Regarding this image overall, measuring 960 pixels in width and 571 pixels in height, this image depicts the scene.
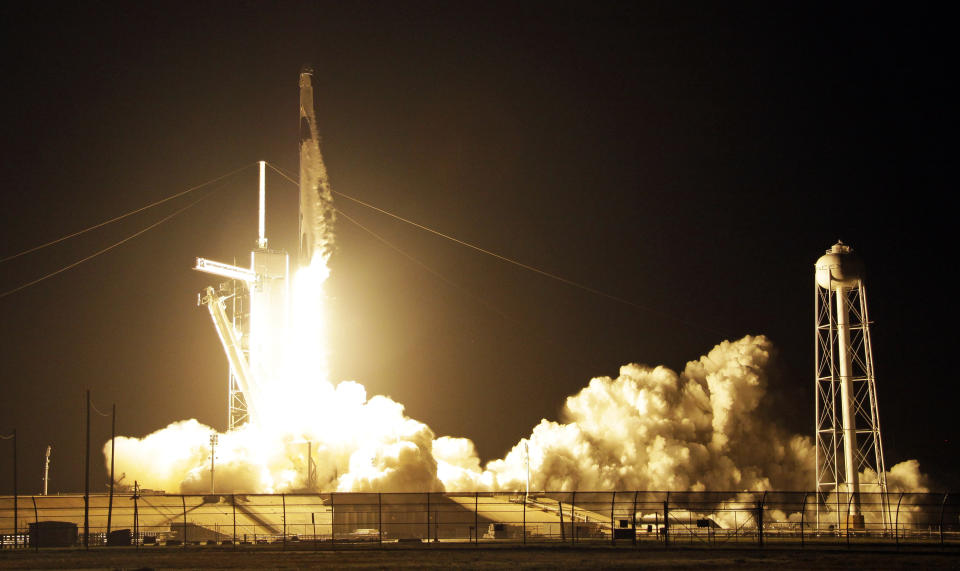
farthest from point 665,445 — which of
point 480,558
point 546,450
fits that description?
point 480,558

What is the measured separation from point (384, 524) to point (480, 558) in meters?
20.7

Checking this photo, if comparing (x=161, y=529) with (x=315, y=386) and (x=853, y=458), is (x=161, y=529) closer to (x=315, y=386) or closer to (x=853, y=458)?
(x=315, y=386)

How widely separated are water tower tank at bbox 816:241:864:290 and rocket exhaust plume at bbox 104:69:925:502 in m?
17.1

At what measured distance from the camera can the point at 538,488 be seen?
77.8m

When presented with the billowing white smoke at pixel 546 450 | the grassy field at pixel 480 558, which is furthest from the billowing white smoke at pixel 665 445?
the grassy field at pixel 480 558

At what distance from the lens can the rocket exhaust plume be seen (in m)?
66.9

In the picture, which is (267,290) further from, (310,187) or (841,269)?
(841,269)

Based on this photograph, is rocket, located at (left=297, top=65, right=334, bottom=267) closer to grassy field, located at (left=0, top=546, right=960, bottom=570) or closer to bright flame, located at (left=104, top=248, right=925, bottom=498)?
bright flame, located at (left=104, top=248, right=925, bottom=498)

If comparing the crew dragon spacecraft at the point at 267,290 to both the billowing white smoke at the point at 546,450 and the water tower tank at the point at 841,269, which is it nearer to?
the billowing white smoke at the point at 546,450

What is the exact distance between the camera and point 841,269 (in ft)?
203

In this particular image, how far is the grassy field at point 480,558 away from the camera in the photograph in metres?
33.1

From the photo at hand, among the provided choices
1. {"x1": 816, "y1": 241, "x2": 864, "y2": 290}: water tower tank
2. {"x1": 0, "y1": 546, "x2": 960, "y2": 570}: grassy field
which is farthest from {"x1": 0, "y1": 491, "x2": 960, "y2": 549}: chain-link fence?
{"x1": 816, "y1": 241, "x2": 864, "y2": 290}: water tower tank

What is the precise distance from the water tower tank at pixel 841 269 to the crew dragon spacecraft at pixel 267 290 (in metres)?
30.5

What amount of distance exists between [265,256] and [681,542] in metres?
36.6
